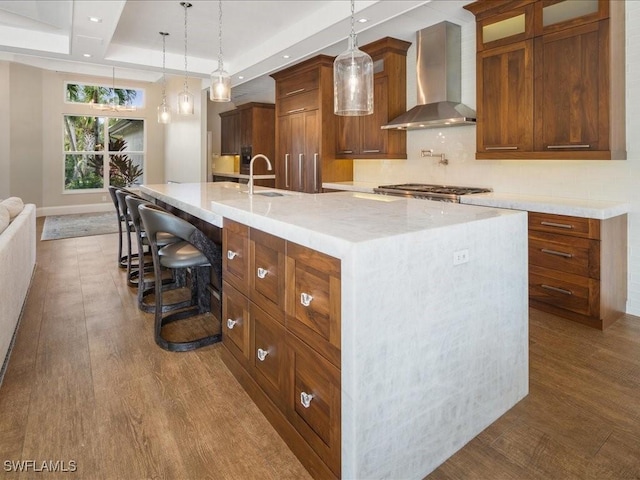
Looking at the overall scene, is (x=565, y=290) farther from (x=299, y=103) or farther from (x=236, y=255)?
(x=299, y=103)

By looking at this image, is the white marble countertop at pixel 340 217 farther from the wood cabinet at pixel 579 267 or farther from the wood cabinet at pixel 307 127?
the wood cabinet at pixel 307 127

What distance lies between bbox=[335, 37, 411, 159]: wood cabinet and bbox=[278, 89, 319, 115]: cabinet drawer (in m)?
0.79

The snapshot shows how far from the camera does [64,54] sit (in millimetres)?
5961

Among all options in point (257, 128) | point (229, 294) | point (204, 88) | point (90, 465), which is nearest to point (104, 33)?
point (204, 88)

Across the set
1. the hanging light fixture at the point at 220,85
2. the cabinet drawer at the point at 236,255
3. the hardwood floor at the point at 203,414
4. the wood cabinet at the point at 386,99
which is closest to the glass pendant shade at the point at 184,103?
the hanging light fixture at the point at 220,85

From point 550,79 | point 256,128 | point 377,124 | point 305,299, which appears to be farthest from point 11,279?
point 256,128

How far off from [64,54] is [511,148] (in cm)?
606

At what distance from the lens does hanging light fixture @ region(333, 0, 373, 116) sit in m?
2.36

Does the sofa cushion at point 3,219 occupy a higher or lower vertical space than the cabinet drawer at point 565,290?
higher

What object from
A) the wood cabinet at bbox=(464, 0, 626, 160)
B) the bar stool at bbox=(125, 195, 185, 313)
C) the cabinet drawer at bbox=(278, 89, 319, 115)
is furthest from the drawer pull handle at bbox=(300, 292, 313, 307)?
the cabinet drawer at bbox=(278, 89, 319, 115)

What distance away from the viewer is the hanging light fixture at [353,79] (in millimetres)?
2361

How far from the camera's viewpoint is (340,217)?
1.85 m

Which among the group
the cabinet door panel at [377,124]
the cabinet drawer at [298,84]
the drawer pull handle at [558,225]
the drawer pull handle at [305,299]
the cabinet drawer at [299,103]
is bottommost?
the drawer pull handle at [305,299]

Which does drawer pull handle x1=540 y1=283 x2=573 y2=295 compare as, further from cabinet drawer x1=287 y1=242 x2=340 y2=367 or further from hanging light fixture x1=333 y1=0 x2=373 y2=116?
cabinet drawer x1=287 y1=242 x2=340 y2=367
